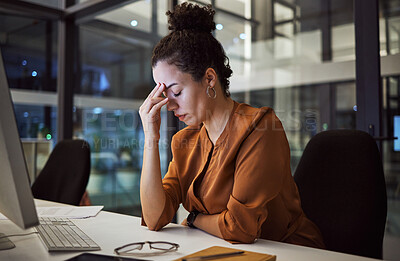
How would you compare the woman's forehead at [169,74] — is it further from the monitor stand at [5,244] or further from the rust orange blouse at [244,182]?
the monitor stand at [5,244]

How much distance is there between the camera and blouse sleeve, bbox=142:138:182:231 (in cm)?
123

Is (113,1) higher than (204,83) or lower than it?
higher

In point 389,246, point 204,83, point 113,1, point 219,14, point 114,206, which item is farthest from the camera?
point 114,206

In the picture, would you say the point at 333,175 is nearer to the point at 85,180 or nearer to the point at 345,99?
the point at 345,99

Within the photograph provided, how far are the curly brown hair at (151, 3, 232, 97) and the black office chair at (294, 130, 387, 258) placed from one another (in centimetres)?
47

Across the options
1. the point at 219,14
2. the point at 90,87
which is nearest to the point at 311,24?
the point at 219,14

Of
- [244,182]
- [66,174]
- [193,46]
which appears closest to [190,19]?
[193,46]

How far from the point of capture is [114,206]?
3461mm

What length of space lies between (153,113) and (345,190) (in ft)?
2.55

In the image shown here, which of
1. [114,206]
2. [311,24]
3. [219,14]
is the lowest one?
[114,206]

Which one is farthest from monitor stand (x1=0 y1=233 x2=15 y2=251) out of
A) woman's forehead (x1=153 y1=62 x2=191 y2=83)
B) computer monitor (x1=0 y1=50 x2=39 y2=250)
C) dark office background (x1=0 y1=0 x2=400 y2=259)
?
dark office background (x1=0 y1=0 x2=400 y2=259)

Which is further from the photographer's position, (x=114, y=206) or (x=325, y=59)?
(x=114, y=206)

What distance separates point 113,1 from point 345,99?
7.24ft

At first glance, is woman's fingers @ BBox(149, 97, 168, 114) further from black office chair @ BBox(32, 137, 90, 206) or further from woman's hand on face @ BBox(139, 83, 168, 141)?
black office chair @ BBox(32, 137, 90, 206)
